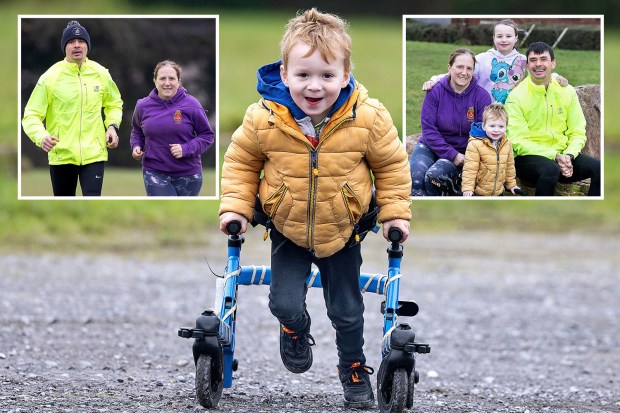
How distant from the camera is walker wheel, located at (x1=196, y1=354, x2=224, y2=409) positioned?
6242mm

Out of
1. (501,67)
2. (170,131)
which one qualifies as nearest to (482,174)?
(501,67)

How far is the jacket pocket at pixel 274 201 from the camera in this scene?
616cm

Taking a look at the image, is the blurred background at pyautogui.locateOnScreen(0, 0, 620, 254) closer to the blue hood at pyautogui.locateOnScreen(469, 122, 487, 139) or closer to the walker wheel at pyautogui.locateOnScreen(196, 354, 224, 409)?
the blue hood at pyautogui.locateOnScreen(469, 122, 487, 139)

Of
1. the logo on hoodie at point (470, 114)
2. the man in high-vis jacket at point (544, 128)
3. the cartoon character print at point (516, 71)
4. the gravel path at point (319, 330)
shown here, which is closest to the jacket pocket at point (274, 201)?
the gravel path at point (319, 330)

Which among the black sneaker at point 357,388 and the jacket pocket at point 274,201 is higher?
the jacket pocket at point 274,201

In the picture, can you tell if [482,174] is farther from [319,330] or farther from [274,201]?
[319,330]

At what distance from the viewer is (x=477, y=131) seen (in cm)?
713

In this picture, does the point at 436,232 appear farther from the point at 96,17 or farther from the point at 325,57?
the point at 325,57

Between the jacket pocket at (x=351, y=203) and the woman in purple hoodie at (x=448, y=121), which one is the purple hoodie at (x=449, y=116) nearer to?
the woman in purple hoodie at (x=448, y=121)

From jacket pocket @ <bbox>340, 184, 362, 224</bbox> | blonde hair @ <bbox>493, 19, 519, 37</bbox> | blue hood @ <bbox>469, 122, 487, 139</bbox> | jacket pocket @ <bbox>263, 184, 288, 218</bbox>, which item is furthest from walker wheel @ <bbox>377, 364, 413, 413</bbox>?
blonde hair @ <bbox>493, 19, 519, 37</bbox>

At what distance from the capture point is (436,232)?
60.2ft

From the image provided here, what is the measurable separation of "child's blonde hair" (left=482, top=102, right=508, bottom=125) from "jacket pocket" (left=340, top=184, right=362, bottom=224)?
121 centimetres

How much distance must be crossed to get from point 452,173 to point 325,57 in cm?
Result: 143

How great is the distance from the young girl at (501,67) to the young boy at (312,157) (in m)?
1.14
